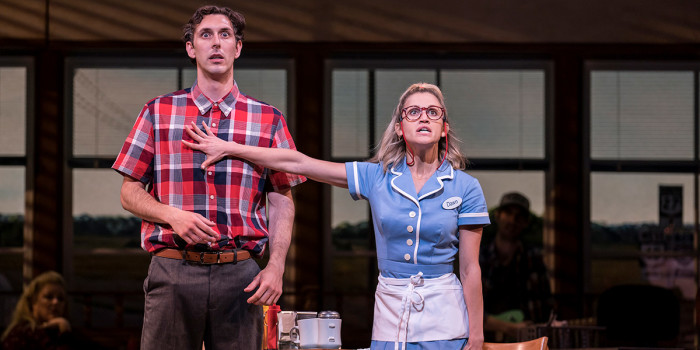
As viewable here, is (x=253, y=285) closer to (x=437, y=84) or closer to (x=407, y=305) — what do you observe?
(x=407, y=305)

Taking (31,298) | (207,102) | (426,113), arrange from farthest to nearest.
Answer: (31,298)
(426,113)
(207,102)

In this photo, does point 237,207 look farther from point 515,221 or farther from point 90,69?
point 90,69

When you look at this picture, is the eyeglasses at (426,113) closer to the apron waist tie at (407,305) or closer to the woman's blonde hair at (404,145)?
the woman's blonde hair at (404,145)

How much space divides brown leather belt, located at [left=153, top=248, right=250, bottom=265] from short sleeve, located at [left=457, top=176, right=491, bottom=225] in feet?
2.24

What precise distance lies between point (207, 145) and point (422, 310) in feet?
2.61

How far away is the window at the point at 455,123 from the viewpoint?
22.8 ft

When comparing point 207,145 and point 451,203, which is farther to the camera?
point 451,203

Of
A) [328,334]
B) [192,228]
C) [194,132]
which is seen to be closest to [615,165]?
[328,334]

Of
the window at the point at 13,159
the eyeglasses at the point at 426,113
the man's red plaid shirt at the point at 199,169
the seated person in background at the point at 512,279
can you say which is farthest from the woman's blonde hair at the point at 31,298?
the eyeglasses at the point at 426,113

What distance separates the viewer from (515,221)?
6.17m

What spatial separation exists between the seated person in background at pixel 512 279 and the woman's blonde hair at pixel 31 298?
3068mm

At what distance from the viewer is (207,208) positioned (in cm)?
246

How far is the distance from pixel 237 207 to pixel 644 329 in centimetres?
352

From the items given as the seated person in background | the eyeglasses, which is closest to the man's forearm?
the eyeglasses
